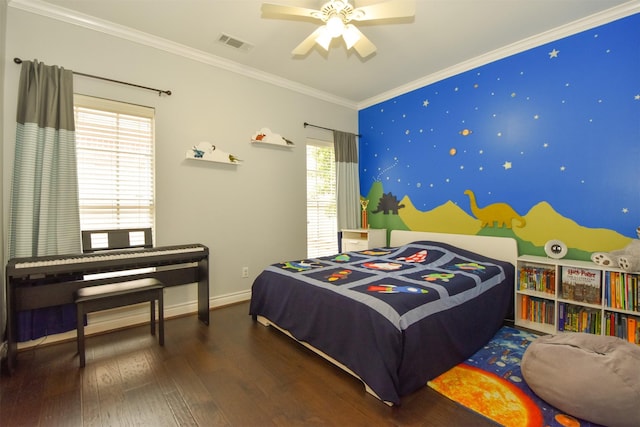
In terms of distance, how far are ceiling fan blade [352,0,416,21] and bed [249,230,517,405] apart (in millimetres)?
1909

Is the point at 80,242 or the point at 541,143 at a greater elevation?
the point at 541,143

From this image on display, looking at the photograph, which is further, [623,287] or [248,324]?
[248,324]

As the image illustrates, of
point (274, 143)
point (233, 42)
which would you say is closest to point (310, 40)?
point (233, 42)

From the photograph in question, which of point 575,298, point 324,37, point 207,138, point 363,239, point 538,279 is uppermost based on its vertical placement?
point 324,37

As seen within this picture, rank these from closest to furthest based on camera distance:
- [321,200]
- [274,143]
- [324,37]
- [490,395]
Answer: [490,395] < [324,37] < [274,143] < [321,200]

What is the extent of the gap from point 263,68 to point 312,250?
2.44m

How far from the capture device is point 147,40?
2861mm

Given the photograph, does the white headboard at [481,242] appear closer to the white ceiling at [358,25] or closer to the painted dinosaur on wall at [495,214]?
the painted dinosaur on wall at [495,214]

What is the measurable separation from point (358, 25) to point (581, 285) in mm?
2931

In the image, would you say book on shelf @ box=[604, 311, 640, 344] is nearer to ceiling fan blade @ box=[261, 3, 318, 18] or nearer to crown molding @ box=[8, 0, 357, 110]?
ceiling fan blade @ box=[261, 3, 318, 18]

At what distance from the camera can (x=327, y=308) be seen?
6.86 feet

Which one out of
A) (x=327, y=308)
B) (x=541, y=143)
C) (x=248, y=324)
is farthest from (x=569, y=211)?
(x=248, y=324)

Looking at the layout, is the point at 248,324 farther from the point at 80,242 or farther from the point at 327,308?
the point at 80,242

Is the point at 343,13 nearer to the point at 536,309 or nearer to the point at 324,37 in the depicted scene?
the point at 324,37
